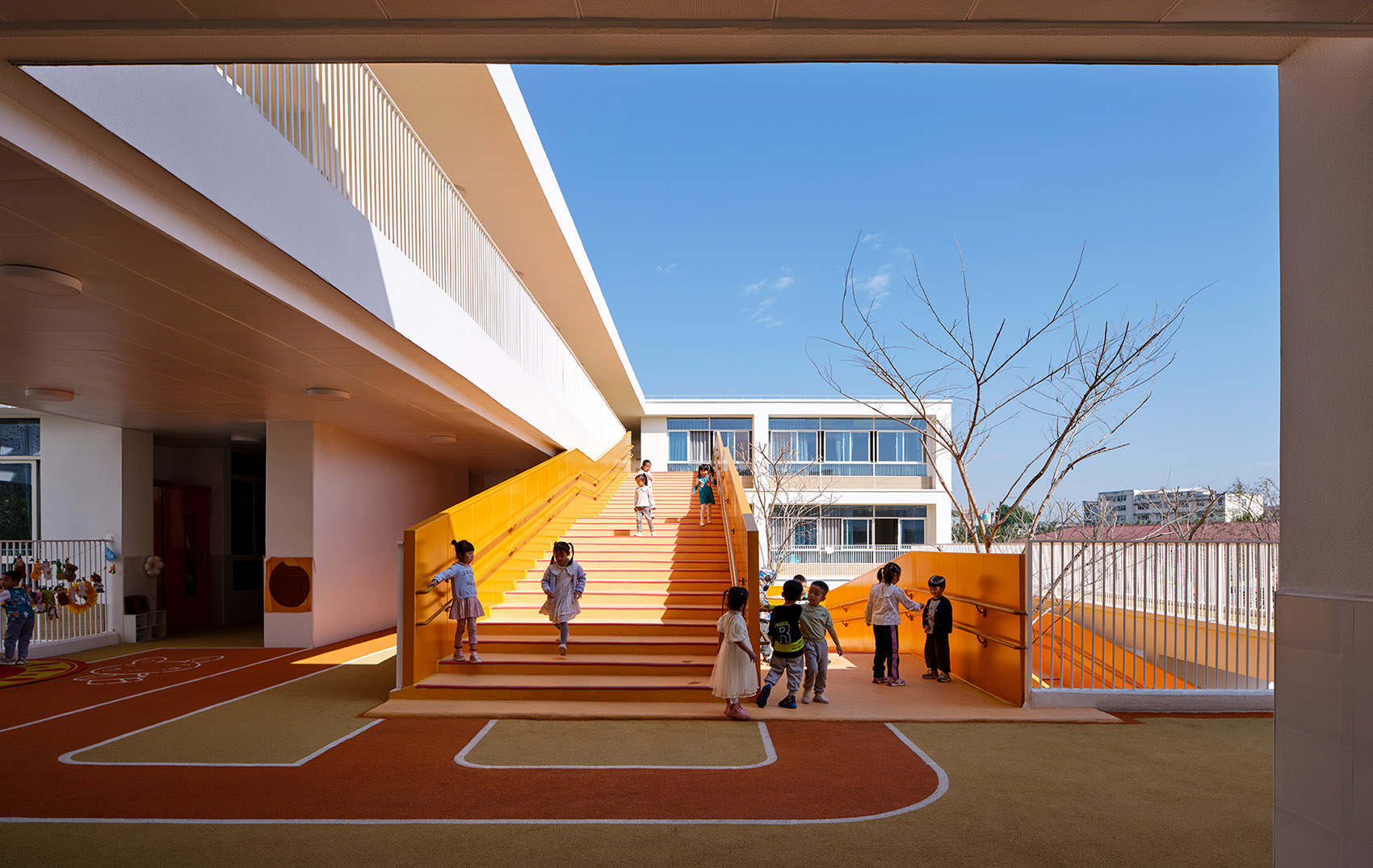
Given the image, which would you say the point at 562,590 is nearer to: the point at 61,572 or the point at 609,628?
the point at 609,628

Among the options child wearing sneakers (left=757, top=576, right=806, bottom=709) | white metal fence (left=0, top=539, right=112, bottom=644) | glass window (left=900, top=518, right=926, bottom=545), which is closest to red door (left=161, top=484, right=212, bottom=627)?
white metal fence (left=0, top=539, right=112, bottom=644)

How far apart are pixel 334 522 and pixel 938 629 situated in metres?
9.92

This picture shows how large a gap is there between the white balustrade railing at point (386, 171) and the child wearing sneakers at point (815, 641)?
5835 millimetres

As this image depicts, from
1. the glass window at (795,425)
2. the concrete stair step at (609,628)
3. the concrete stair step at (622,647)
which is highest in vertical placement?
the glass window at (795,425)

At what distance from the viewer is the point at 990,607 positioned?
908 cm

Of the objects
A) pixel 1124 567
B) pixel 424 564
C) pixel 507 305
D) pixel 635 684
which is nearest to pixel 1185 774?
pixel 1124 567

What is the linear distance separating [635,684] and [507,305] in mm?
7182

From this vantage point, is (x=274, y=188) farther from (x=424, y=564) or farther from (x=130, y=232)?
(x=424, y=564)

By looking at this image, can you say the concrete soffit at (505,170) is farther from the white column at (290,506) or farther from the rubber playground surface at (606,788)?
the rubber playground surface at (606,788)

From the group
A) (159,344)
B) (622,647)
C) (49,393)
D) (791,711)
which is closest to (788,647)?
(791,711)

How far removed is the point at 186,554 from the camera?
1733 cm

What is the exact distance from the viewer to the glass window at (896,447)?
38.1 meters

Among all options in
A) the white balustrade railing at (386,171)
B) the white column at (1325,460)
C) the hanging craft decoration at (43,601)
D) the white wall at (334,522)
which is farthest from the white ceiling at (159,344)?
the white column at (1325,460)

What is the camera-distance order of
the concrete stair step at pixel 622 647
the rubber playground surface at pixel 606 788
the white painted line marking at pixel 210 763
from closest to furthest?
the rubber playground surface at pixel 606 788, the white painted line marking at pixel 210 763, the concrete stair step at pixel 622 647
